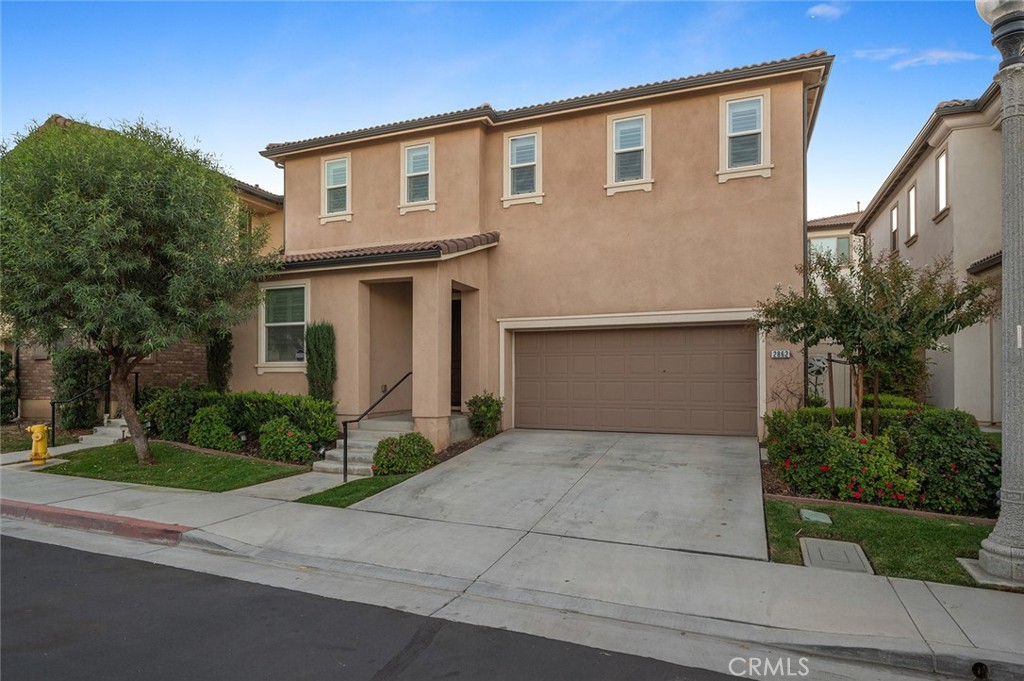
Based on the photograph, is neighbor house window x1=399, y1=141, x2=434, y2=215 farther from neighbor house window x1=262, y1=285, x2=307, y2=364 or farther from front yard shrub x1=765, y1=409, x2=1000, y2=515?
front yard shrub x1=765, y1=409, x2=1000, y2=515

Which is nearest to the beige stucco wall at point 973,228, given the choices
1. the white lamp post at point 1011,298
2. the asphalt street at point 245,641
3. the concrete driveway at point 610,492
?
the concrete driveway at point 610,492

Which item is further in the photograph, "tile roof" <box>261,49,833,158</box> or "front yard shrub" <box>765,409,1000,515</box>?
"tile roof" <box>261,49,833,158</box>

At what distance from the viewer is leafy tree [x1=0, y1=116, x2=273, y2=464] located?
8922 mm

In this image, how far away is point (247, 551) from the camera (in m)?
6.36

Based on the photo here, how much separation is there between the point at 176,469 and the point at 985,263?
15.3m

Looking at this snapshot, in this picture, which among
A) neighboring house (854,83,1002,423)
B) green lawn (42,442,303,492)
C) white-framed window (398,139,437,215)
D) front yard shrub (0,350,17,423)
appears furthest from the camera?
front yard shrub (0,350,17,423)

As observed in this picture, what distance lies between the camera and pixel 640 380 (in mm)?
12125

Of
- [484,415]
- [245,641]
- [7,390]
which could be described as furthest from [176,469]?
[7,390]

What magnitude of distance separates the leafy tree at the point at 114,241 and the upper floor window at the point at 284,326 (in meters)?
2.11

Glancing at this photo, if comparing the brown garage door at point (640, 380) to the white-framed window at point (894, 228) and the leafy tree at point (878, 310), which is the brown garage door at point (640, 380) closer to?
the leafy tree at point (878, 310)

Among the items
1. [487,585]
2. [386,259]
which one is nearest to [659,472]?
[487,585]

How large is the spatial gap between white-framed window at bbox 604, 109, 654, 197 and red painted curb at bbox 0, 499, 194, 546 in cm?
953

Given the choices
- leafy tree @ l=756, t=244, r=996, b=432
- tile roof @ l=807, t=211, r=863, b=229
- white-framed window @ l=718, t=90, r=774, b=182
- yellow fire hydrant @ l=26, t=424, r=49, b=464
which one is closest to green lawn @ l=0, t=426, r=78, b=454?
yellow fire hydrant @ l=26, t=424, r=49, b=464

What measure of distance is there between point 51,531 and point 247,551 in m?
2.98
